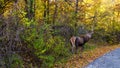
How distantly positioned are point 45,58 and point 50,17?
30.7 ft

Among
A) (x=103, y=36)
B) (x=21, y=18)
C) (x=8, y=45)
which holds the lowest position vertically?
(x=103, y=36)

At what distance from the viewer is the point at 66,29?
60.8ft

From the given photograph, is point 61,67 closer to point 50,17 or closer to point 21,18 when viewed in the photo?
point 21,18

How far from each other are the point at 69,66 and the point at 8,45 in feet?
14.8

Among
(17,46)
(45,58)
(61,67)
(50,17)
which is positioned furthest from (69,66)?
(50,17)

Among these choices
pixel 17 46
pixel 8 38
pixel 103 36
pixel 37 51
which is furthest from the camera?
pixel 103 36

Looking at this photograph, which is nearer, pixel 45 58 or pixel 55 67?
pixel 45 58

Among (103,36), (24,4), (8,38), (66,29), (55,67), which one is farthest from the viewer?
(103,36)

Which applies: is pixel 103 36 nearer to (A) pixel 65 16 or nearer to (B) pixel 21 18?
(A) pixel 65 16

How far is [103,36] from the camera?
3334 centimetres

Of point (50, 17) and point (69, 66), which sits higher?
point (50, 17)

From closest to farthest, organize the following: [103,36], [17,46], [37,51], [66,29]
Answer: [17,46]
[37,51]
[66,29]
[103,36]

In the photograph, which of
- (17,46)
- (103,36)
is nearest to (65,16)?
(17,46)

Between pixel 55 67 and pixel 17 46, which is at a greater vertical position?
pixel 17 46
